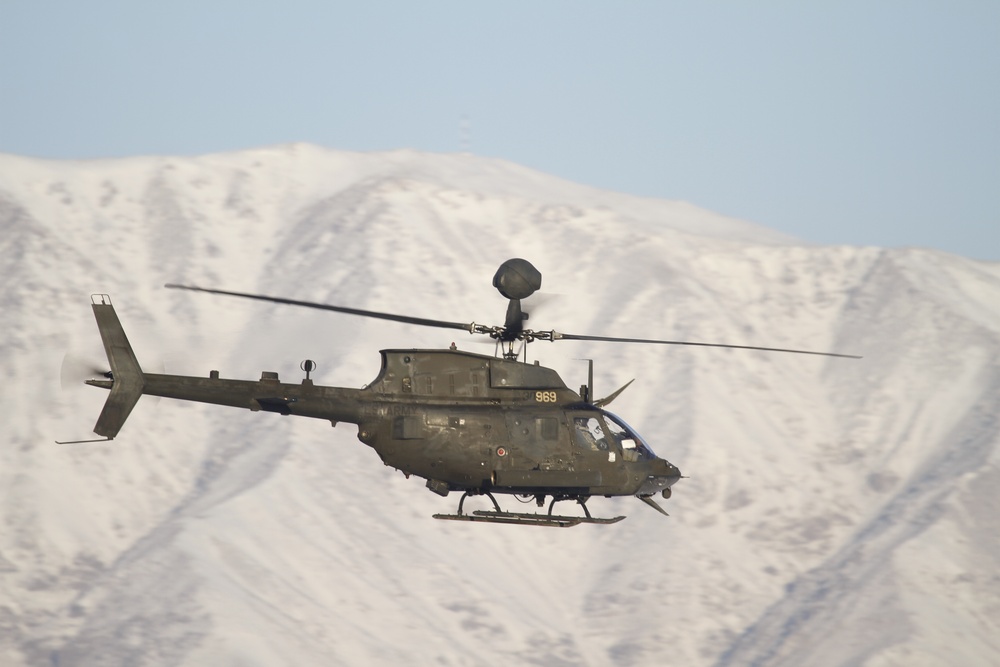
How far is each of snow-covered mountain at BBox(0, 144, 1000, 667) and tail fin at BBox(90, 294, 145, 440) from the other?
91.7 m

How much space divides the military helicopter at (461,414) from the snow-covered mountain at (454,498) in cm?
9193

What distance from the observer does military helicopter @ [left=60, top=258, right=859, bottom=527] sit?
3200cm

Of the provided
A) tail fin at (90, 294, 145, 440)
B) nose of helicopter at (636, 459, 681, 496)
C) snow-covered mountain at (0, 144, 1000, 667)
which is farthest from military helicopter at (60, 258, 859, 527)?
snow-covered mountain at (0, 144, 1000, 667)

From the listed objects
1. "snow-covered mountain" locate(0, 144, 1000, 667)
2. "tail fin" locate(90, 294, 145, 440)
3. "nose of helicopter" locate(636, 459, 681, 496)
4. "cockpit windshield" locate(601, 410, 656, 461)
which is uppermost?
"tail fin" locate(90, 294, 145, 440)

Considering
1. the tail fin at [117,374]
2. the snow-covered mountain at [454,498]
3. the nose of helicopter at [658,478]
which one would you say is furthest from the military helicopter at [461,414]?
the snow-covered mountain at [454,498]

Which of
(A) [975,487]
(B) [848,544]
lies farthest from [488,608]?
(A) [975,487]

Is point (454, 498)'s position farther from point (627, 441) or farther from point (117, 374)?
point (117, 374)

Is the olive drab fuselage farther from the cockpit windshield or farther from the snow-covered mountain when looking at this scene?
the snow-covered mountain

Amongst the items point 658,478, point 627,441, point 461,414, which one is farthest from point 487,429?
point 658,478

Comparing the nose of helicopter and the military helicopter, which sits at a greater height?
the military helicopter

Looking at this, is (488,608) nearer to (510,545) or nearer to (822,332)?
(510,545)

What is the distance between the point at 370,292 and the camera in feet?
528

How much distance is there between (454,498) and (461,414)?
120 meters

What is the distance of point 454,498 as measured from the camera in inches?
5965
